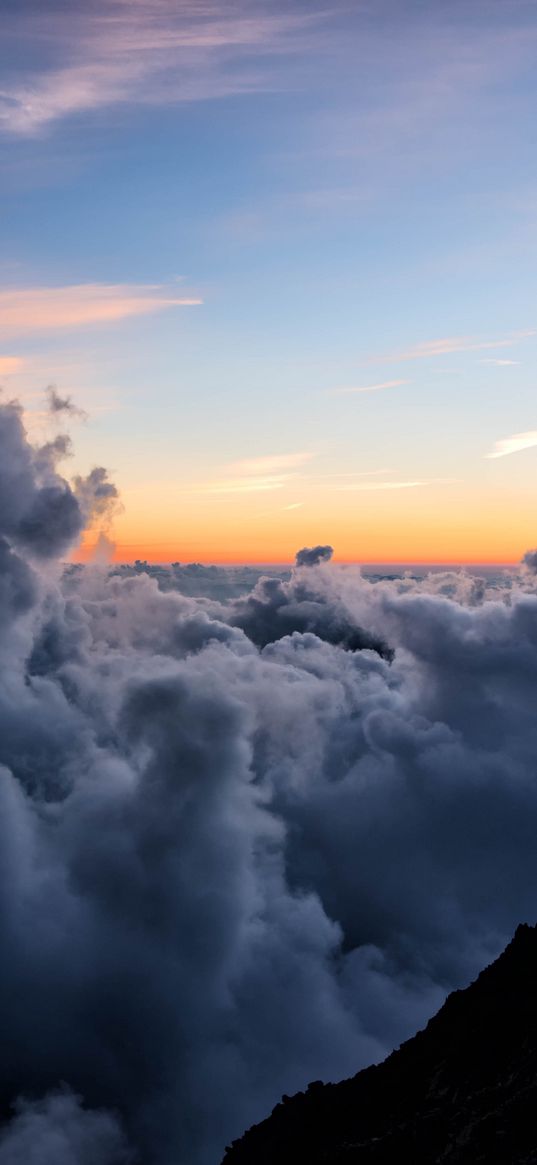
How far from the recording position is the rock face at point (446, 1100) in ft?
200

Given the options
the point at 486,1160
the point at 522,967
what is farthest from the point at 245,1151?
the point at 486,1160

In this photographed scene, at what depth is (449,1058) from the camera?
75250 mm

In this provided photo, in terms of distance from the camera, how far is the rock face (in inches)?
2399

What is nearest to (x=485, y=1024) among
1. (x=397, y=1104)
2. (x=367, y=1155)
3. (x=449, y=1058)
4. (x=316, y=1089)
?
(x=449, y=1058)

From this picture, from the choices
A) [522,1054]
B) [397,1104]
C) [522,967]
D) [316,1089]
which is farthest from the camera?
[316,1089]

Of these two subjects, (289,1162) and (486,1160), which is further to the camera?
(289,1162)

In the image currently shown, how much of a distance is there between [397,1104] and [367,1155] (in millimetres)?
7603

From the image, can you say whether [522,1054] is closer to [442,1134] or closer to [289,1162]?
[442,1134]

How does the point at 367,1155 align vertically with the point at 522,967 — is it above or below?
below

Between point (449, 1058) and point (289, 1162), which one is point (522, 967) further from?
point (289, 1162)

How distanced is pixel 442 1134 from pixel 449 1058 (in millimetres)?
11111

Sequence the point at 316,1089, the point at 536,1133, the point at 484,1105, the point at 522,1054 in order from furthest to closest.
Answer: the point at 316,1089, the point at 522,1054, the point at 484,1105, the point at 536,1133

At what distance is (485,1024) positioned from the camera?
76250mm

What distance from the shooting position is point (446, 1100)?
6988cm
